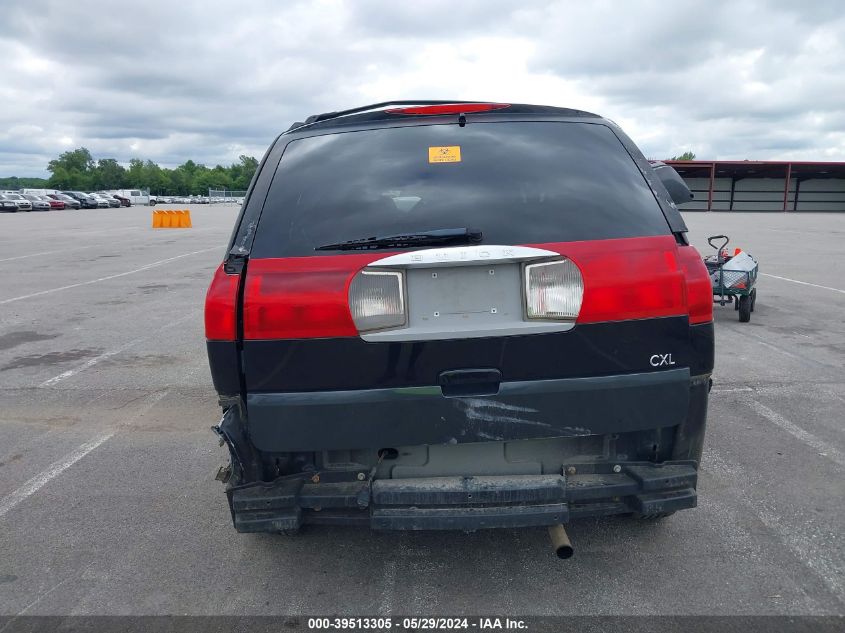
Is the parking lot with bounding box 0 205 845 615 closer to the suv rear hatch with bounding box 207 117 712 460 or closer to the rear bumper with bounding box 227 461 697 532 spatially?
the rear bumper with bounding box 227 461 697 532

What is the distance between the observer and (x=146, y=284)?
12.4 meters

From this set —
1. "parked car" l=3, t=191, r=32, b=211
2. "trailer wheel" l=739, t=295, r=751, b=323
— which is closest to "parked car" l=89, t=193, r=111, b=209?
"parked car" l=3, t=191, r=32, b=211

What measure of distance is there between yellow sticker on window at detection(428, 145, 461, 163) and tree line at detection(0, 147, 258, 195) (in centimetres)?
14657

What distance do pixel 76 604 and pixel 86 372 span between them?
13.4 feet

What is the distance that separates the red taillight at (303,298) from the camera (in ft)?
8.30

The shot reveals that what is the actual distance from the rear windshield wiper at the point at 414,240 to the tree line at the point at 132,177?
14687 cm

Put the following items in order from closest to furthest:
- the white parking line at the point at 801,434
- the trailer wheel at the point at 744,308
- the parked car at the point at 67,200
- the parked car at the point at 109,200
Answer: the white parking line at the point at 801,434
the trailer wheel at the point at 744,308
the parked car at the point at 67,200
the parked car at the point at 109,200

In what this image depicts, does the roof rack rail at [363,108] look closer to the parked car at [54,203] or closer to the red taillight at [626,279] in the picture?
the red taillight at [626,279]

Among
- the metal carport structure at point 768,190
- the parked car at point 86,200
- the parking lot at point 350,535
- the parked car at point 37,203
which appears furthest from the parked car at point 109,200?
the parking lot at point 350,535

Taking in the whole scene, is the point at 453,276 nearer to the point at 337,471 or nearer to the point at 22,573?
the point at 337,471

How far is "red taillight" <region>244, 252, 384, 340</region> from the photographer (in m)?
2.53

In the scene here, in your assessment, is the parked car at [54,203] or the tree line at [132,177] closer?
the parked car at [54,203]

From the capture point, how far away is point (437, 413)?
102 inches

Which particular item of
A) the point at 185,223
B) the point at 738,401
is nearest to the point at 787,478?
the point at 738,401
